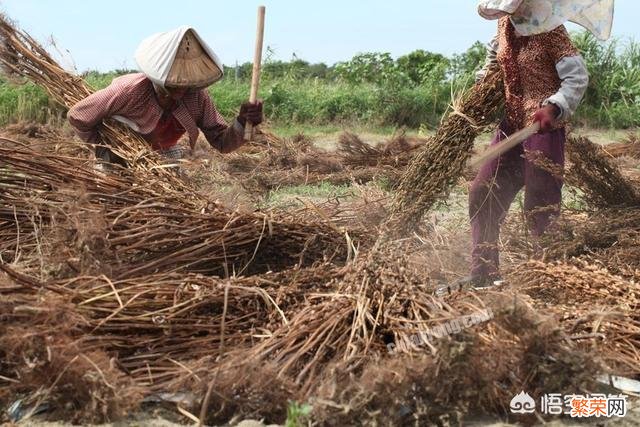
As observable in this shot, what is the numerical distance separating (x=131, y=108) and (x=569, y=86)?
2.12 metres

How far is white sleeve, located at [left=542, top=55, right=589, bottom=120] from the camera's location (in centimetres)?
404

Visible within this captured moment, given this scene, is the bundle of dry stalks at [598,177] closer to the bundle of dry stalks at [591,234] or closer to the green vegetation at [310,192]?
the bundle of dry stalks at [591,234]

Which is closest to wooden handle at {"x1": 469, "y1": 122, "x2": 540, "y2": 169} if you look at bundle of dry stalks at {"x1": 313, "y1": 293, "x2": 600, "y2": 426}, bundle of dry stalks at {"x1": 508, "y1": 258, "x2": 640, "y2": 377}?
bundle of dry stalks at {"x1": 508, "y1": 258, "x2": 640, "y2": 377}

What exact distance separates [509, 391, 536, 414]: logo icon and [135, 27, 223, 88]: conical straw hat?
96.6 inches

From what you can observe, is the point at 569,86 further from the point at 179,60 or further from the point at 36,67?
the point at 36,67

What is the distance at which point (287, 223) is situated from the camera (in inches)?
148

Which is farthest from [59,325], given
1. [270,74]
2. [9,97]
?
[270,74]

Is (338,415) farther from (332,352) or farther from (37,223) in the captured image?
(37,223)

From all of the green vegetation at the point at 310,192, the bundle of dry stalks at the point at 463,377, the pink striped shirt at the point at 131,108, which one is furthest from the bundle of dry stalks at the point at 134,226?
the green vegetation at the point at 310,192

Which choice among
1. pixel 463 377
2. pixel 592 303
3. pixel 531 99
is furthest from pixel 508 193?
pixel 463 377

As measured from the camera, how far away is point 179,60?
14.3 ft

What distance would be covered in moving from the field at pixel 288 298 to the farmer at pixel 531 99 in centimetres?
12

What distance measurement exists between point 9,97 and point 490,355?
11.0 meters

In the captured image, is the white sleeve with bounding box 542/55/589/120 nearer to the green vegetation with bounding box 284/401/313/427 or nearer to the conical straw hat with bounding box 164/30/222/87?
the conical straw hat with bounding box 164/30/222/87
